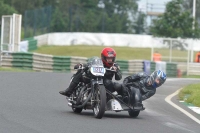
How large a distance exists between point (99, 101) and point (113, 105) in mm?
461

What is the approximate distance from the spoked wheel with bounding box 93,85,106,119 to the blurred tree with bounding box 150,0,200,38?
126ft

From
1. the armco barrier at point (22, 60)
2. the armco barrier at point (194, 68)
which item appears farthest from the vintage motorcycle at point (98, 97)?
the armco barrier at point (194, 68)

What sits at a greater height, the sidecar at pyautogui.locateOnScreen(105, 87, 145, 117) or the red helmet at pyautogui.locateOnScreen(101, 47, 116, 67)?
the red helmet at pyautogui.locateOnScreen(101, 47, 116, 67)

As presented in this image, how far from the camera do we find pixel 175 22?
163ft

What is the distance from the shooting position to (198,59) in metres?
41.1

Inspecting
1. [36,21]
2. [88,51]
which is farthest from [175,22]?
[36,21]

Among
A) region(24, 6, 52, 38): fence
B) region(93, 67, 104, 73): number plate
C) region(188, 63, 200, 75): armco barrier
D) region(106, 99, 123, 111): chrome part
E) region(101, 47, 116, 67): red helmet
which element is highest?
region(24, 6, 52, 38): fence

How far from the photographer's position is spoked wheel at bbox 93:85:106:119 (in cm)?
1077

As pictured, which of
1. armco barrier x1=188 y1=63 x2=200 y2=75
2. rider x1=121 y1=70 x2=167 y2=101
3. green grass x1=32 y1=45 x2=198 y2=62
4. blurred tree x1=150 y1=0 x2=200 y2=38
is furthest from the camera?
green grass x1=32 y1=45 x2=198 y2=62

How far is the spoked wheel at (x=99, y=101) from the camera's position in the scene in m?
10.8

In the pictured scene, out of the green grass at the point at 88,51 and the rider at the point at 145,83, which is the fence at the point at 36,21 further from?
the rider at the point at 145,83

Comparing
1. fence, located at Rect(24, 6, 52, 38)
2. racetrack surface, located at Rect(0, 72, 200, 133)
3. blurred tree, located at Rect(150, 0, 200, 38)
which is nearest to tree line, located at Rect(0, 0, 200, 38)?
blurred tree, located at Rect(150, 0, 200, 38)

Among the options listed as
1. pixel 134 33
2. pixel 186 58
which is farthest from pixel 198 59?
pixel 134 33

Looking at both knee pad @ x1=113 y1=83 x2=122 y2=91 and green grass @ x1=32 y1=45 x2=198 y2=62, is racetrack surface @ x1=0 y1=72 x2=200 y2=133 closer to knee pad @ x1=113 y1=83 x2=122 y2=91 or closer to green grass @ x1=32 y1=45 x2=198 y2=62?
knee pad @ x1=113 y1=83 x2=122 y2=91
